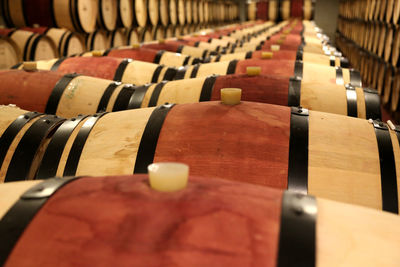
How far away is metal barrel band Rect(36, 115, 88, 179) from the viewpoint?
1690 mm

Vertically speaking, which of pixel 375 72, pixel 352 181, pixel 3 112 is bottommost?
pixel 375 72

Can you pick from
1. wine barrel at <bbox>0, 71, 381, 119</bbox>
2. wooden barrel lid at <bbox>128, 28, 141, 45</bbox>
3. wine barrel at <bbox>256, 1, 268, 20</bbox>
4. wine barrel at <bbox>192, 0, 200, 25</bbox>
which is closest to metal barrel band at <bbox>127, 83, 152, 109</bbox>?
wine barrel at <bbox>0, 71, 381, 119</bbox>

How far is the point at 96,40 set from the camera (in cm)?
671

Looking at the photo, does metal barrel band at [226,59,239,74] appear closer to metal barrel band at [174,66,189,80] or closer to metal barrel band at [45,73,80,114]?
metal barrel band at [174,66,189,80]

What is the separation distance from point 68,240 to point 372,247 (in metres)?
0.62

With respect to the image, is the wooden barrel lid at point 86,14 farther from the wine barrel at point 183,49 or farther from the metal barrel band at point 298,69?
the metal barrel band at point 298,69

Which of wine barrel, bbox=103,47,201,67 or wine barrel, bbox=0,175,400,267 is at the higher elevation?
wine barrel, bbox=0,175,400,267

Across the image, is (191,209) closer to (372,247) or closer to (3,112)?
(372,247)

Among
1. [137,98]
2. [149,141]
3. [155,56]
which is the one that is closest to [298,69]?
[137,98]

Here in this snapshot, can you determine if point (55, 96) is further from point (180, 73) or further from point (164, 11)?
point (164, 11)

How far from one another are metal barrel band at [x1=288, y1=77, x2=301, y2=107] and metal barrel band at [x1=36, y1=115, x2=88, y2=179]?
1.23m

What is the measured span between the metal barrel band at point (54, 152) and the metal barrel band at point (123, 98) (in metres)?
0.75

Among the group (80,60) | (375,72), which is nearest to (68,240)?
(80,60)

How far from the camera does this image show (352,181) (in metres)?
1.49
